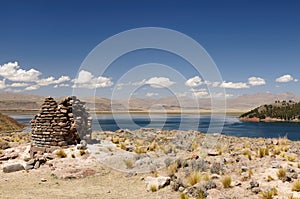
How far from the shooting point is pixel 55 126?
17.4 m

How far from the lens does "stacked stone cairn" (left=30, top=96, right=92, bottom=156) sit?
17312mm

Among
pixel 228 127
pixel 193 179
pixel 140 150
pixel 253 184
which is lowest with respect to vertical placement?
pixel 228 127

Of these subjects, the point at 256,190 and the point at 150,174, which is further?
the point at 150,174

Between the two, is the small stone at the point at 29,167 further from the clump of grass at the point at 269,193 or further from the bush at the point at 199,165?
the clump of grass at the point at 269,193

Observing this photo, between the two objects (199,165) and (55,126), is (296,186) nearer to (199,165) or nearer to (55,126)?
(199,165)

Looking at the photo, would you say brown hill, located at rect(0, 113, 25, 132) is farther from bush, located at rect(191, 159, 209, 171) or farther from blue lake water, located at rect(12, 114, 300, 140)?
bush, located at rect(191, 159, 209, 171)

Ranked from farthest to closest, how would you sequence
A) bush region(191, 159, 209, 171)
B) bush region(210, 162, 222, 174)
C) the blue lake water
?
the blue lake water
bush region(191, 159, 209, 171)
bush region(210, 162, 222, 174)

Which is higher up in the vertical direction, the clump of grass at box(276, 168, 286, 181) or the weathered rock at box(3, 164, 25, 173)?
the clump of grass at box(276, 168, 286, 181)

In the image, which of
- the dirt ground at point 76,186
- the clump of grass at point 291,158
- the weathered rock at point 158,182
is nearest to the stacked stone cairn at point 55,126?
the dirt ground at point 76,186

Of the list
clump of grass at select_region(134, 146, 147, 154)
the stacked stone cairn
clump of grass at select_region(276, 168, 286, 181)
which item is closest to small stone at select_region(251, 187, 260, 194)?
clump of grass at select_region(276, 168, 286, 181)

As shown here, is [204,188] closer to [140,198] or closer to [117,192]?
[140,198]

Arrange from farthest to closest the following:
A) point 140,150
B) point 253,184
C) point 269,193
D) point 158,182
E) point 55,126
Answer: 1. point 55,126
2. point 140,150
3. point 158,182
4. point 253,184
5. point 269,193

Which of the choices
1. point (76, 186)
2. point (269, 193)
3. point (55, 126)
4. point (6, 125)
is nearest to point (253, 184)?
point (269, 193)

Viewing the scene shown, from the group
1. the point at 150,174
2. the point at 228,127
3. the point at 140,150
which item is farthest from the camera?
the point at 228,127
